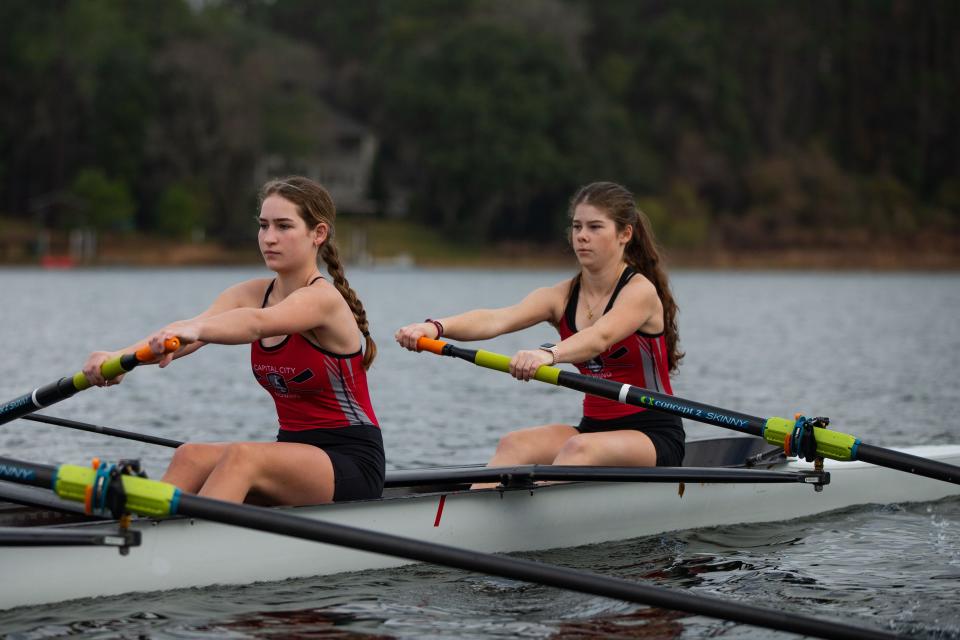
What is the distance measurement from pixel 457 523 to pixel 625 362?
129 centimetres

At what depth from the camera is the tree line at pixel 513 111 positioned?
218ft

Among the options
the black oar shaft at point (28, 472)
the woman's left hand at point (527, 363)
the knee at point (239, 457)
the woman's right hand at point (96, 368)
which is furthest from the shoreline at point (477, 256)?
the black oar shaft at point (28, 472)

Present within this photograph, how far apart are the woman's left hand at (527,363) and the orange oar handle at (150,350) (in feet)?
6.11

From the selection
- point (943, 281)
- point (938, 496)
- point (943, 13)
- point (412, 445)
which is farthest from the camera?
point (943, 13)

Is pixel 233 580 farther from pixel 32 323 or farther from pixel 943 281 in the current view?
pixel 943 281

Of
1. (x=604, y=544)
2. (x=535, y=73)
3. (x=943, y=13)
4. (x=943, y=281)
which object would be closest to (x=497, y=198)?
(x=535, y=73)

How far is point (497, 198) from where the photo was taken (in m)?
70.3

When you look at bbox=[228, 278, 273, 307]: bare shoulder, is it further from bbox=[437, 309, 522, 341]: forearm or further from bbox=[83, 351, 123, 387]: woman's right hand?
bbox=[437, 309, 522, 341]: forearm

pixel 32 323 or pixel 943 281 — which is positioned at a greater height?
pixel 943 281

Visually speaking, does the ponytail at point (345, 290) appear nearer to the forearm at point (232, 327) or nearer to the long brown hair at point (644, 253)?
the forearm at point (232, 327)

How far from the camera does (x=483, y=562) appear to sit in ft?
16.7

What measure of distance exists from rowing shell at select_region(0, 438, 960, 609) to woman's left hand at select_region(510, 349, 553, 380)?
651 mm

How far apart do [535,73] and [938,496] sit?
215 ft

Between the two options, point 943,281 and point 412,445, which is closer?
point 412,445
